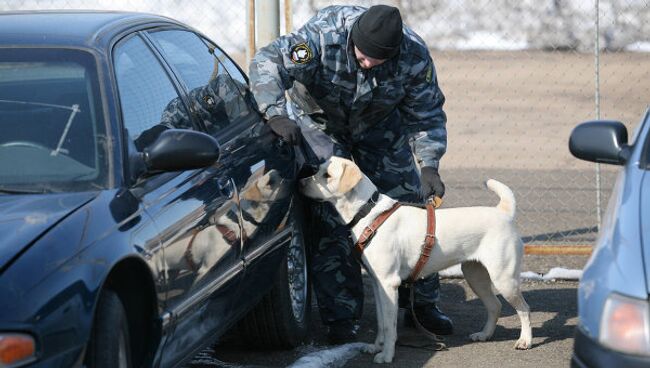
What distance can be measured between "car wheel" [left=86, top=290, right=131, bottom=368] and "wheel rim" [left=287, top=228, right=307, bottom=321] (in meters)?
2.33

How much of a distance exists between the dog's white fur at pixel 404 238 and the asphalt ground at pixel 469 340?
301mm

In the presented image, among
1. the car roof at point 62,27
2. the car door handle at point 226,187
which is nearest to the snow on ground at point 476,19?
the car roof at point 62,27

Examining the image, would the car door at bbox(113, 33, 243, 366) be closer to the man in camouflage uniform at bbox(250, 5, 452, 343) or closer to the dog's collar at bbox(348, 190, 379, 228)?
the man in camouflage uniform at bbox(250, 5, 452, 343)

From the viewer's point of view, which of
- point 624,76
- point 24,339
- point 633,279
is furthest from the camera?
point 624,76

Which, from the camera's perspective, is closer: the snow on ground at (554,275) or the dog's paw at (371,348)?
the dog's paw at (371,348)

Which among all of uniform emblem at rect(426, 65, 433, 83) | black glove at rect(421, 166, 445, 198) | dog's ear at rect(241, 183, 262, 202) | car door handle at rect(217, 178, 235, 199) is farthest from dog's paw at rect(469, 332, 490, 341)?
car door handle at rect(217, 178, 235, 199)

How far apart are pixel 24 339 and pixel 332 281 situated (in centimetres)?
328

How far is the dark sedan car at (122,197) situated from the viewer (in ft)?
11.4

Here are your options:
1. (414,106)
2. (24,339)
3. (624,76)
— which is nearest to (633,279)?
(24,339)

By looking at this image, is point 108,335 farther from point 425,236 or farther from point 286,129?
point 425,236

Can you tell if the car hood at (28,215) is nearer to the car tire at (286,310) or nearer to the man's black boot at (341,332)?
the car tire at (286,310)

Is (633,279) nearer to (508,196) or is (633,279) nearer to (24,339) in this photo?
(24,339)

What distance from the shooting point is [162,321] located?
404 cm

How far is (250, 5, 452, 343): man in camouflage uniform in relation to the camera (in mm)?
5852
